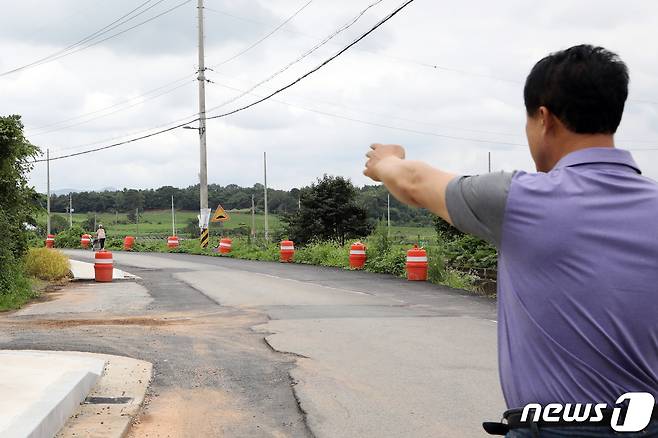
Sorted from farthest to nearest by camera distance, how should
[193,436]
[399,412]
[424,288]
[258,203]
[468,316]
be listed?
[258,203], [424,288], [468,316], [399,412], [193,436]

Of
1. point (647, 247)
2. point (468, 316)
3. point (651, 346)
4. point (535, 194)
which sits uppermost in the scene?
point (535, 194)

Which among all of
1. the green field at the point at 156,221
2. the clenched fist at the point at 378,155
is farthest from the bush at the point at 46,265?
the green field at the point at 156,221

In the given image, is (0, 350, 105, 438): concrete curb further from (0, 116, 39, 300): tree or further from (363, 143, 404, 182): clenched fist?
(0, 116, 39, 300): tree

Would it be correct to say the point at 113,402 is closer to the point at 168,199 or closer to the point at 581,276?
the point at 581,276

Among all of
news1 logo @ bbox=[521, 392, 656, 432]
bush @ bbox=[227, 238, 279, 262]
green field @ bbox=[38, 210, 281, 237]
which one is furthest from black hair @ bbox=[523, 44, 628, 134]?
green field @ bbox=[38, 210, 281, 237]

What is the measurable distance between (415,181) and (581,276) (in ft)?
1.67

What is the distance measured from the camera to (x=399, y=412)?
23.1 feet

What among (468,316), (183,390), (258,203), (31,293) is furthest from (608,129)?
(258,203)

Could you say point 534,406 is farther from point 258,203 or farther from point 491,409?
point 258,203

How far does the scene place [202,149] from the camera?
4169cm

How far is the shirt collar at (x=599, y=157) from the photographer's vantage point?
2133 millimetres

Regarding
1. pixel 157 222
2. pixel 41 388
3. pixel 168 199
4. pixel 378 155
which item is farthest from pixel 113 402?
pixel 168 199

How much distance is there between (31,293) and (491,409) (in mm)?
13295

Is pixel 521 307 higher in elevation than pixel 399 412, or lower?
higher
